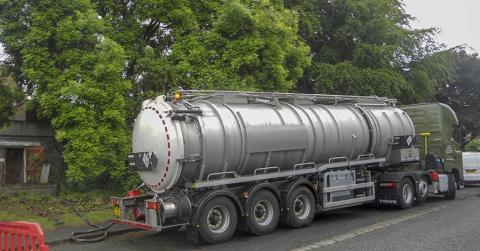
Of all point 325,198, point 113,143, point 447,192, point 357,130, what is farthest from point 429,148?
point 113,143

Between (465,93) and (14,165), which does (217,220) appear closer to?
(14,165)

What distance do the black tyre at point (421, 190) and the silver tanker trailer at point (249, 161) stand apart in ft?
2.93

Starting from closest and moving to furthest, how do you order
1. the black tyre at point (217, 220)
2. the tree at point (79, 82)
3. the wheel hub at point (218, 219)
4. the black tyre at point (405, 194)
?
the black tyre at point (217, 220) → the wheel hub at point (218, 219) → the tree at point (79, 82) → the black tyre at point (405, 194)

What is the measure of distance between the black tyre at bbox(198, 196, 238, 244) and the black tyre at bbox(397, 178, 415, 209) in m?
5.84

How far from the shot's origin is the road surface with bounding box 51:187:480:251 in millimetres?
8859

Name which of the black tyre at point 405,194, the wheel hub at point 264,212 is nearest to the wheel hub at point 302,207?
the wheel hub at point 264,212

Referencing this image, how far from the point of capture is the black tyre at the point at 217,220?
9094 mm

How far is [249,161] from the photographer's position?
1010 centimetres

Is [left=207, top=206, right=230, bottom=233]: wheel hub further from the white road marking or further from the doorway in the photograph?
the doorway

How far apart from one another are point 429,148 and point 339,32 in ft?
29.8

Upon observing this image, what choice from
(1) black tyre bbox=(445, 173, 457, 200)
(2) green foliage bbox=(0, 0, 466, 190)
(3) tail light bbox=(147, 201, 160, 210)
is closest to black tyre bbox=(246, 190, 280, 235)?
(3) tail light bbox=(147, 201, 160, 210)

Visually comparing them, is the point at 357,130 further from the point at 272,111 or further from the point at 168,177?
the point at 168,177

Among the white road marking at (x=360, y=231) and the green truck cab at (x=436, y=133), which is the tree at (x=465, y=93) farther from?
the white road marking at (x=360, y=231)

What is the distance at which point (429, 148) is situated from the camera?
16.3 m
